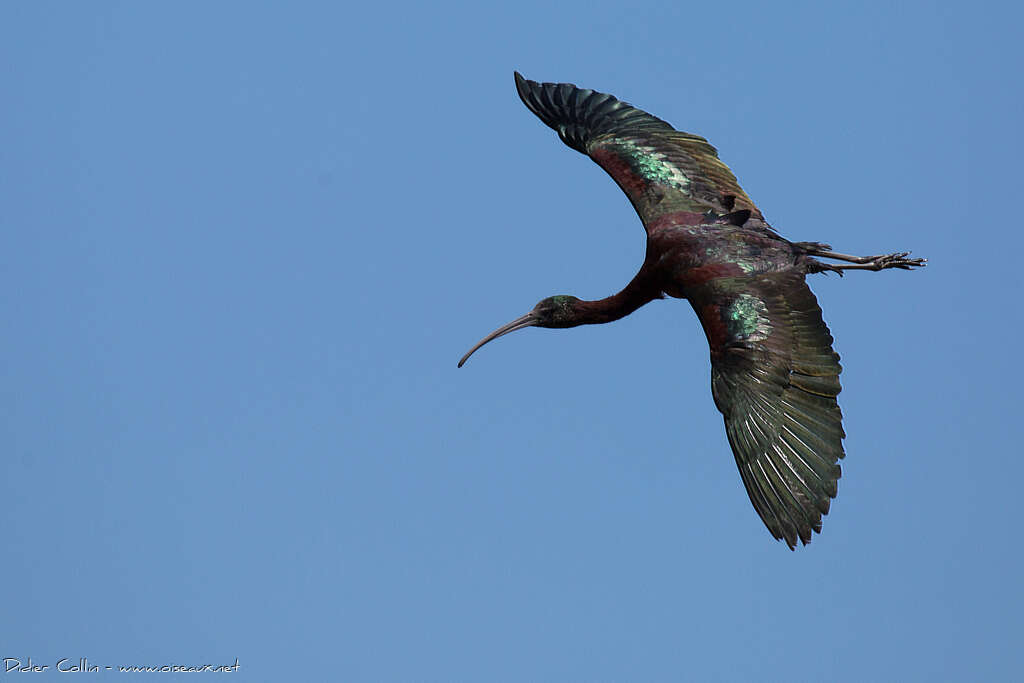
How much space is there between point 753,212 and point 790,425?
3.54m

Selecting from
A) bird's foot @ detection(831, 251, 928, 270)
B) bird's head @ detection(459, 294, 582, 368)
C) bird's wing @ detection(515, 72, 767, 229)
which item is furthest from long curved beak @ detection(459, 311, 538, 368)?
bird's foot @ detection(831, 251, 928, 270)

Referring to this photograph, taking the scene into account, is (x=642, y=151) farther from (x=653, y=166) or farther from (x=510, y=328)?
(x=510, y=328)

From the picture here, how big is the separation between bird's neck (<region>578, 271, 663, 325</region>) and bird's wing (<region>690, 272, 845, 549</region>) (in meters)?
1.31

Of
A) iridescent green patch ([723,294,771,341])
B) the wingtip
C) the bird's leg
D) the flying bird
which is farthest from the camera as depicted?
the wingtip

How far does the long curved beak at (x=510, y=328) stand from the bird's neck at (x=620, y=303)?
621 millimetres

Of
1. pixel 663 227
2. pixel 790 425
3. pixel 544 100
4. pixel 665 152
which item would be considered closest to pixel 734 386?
pixel 790 425

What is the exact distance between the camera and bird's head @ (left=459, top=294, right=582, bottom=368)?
55.8 feet

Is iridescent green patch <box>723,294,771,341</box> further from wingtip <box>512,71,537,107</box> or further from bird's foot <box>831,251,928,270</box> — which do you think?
wingtip <box>512,71,537,107</box>

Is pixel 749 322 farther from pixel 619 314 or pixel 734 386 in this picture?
pixel 619 314

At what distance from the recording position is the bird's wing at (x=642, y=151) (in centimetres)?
1666

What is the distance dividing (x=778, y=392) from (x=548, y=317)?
377cm

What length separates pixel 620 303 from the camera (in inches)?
659

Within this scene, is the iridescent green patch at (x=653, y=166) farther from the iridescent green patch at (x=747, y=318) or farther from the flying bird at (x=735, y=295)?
the iridescent green patch at (x=747, y=318)

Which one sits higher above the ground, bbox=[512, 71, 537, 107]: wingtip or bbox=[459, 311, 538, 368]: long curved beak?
bbox=[512, 71, 537, 107]: wingtip
